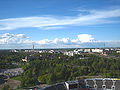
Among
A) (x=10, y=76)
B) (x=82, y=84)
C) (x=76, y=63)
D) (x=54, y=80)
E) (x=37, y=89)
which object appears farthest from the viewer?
(x=76, y=63)

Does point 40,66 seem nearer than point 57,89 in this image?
No

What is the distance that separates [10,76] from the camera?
44.1 m

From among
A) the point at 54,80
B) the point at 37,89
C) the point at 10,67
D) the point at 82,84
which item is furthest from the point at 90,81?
the point at 10,67

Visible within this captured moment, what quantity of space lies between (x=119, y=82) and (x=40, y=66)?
93.4 ft

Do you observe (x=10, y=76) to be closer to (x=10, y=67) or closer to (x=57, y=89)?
(x=10, y=67)

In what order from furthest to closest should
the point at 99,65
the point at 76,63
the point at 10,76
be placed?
the point at 76,63
the point at 99,65
the point at 10,76

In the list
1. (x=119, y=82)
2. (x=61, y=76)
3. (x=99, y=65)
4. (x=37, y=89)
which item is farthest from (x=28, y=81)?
(x=99, y=65)

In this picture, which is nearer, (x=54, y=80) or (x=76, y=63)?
(x=54, y=80)

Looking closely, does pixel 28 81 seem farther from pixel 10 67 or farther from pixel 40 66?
pixel 10 67

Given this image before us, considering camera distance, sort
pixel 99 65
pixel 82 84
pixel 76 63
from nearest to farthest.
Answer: pixel 82 84 → pixel 99 65 → pixel 76 63

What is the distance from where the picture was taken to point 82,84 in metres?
29.1

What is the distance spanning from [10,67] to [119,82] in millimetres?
44292

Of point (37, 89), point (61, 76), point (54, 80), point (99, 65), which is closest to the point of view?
point (37, 89)

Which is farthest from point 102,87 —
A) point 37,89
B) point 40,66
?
point 40,66
